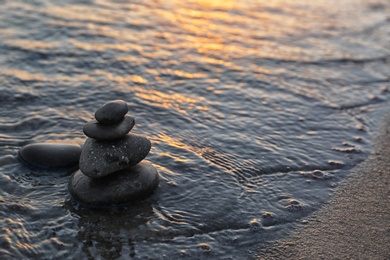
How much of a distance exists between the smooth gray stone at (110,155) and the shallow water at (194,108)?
42 centimetres

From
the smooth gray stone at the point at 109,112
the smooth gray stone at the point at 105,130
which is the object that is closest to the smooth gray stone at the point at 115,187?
the smooth gray stone at the point at 105,130

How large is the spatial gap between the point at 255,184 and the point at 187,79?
331 centimetres

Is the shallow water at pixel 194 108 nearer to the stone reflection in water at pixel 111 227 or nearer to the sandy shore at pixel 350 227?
the stone reflection in water at pixel 111 227

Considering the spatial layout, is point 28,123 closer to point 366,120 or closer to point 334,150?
point 334,150

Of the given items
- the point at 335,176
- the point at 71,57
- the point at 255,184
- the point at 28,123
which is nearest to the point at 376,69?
the point at 335,176

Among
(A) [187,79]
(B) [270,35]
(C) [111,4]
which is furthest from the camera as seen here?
(C) [111,4]

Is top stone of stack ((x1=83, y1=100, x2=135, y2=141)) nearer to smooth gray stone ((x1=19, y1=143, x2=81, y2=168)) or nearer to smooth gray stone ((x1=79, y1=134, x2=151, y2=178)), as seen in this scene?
smooth gray stone ((x1=79, y1=134, x2=151, y2=178))

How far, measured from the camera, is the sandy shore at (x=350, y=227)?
15.6ft

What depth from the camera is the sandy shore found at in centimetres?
476

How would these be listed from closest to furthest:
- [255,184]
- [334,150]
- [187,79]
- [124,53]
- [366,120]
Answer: [255,184] → [334,150] → [366,120] → [187,79] → [124,53]

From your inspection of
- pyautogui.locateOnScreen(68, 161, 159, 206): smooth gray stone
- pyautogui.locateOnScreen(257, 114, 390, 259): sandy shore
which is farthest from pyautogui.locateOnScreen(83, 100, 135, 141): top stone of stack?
pyautogui.locateOnScreen(257, 114, 390, 259): sandy shore

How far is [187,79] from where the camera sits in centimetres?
881

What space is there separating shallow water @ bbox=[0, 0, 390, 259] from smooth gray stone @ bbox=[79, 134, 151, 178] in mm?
420

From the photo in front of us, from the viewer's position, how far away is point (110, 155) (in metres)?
5.36
